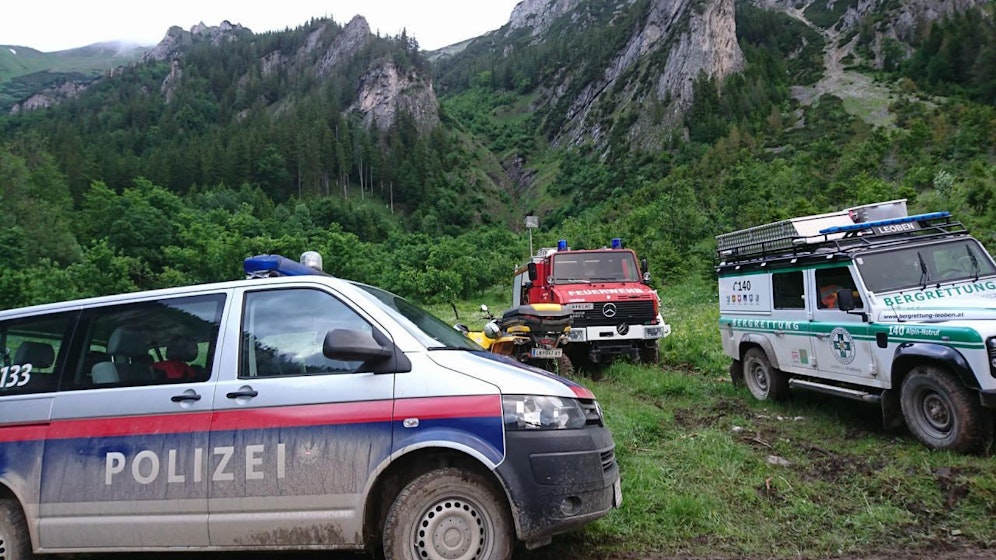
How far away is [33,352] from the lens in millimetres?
3824

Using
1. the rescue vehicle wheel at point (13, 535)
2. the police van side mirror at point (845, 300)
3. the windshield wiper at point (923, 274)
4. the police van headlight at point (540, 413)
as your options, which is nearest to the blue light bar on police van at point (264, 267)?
the police van headlight at point (540, 413)

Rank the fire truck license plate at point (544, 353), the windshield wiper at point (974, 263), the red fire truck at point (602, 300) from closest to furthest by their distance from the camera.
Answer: the windshield wiper at point (974, 263) → the fire truck license plate at point (544, 353) → the red fire truck at point (602, 300)

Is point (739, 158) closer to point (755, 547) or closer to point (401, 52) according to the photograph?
point (755, 547)

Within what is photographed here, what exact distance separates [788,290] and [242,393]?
6.90 metres

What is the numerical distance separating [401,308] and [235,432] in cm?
129

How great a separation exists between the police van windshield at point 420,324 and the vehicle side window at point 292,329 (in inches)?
9.9

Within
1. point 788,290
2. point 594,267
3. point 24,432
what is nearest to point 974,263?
point 788,290

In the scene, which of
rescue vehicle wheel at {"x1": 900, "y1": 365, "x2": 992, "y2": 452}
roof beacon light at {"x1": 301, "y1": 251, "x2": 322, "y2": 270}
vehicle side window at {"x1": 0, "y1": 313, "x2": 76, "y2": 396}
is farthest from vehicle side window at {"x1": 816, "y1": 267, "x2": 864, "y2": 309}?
vehicle side window at {"x1": 0, "y1": 313, "x2": 76, "y2": 396}

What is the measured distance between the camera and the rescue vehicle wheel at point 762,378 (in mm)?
7867

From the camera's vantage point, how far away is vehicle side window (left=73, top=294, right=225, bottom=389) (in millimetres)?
3559

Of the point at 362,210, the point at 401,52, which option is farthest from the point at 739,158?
the point at 401,52

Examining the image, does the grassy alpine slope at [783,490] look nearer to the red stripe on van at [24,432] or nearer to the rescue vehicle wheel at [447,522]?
the rescue vehicle wheel at [447,522]

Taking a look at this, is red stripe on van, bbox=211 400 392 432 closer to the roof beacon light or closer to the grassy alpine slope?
the grassy alpine slope

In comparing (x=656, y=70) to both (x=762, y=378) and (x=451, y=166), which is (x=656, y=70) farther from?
(x=762, y=378)
